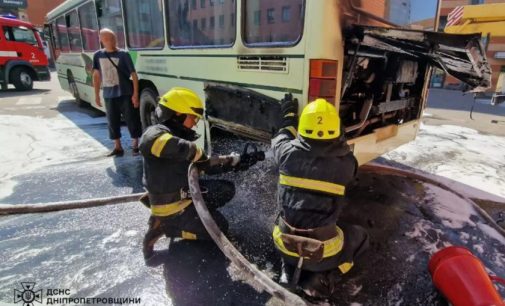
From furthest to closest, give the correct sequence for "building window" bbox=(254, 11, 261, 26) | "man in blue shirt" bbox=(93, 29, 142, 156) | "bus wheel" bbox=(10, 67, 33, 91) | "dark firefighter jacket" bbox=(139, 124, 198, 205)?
"bus wheel" bbox=(10, 67, 33, 91) → "man in blue shirt" bbox=(93, 29, 142, 156) → "building window" bbox=(254, 11, 261, 26) → "dark firefighter jacket" bbox=(139, 124, 198, 205)

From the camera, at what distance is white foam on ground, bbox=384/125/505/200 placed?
420 cm

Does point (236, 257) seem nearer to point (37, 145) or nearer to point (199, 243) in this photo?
point (199, 243)

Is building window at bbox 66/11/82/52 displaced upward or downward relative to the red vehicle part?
upward

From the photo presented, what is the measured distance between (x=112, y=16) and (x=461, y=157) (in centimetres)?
618

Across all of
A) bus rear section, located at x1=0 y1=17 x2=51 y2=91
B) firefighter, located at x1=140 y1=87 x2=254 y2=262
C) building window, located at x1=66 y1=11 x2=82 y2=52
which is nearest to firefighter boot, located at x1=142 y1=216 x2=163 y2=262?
firefighter, located at x1=140 y1=87 x2=254 y2=262

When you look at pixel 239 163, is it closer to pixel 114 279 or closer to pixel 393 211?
pixel 114 279

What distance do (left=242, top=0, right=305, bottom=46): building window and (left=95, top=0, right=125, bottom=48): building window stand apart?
2.89 meters

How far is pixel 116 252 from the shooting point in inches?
99.6

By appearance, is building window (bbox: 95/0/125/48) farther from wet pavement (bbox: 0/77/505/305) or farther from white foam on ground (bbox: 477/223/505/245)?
white foam on ground (bbox: 477/223/505/245)

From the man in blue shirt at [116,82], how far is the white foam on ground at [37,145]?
784mm

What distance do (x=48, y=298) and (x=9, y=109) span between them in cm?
884

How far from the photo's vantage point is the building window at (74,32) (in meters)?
6.61

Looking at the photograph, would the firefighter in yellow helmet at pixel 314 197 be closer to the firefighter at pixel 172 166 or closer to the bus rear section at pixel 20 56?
the firefighter at pixel 172 166

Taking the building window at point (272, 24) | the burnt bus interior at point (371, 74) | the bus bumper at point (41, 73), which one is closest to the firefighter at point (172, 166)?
the burnt bus interior at point (371, 74)
